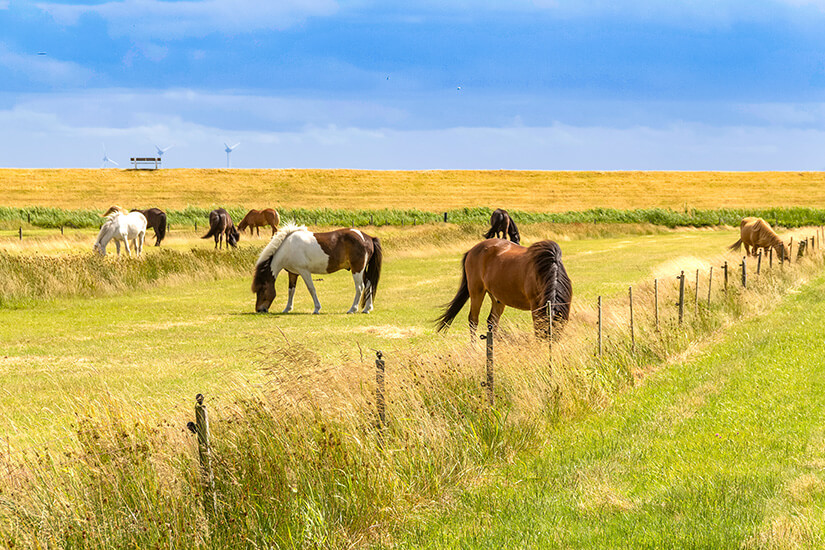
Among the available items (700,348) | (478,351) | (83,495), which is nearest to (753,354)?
(700,348)

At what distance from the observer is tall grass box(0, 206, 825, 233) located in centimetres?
5730

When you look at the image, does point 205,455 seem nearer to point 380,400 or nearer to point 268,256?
point 380,400

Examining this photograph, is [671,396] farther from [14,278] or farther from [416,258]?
[416,258]

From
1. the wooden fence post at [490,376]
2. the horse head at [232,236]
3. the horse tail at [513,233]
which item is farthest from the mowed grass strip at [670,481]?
the horse head at [232,236]

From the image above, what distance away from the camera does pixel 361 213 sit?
6900 cm

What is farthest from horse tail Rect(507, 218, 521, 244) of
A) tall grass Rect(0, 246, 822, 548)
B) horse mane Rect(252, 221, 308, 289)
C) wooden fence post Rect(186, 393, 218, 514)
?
wooden fence post Rect(186, 393, 218, 514)

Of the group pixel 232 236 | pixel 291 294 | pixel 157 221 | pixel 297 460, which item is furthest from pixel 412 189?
pixel 297 460

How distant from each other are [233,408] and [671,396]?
5.21 m

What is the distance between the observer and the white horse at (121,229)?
91.1 ft

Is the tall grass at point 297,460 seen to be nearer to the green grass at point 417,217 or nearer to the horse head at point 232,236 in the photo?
the horse head at point 232,236

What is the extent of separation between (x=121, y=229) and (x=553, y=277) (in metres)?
21.2

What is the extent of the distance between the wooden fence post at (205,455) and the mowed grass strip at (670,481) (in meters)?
1.27

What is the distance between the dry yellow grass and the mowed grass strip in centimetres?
7258

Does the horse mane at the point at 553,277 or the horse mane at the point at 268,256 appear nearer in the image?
the horse mane at the point at 553,277
